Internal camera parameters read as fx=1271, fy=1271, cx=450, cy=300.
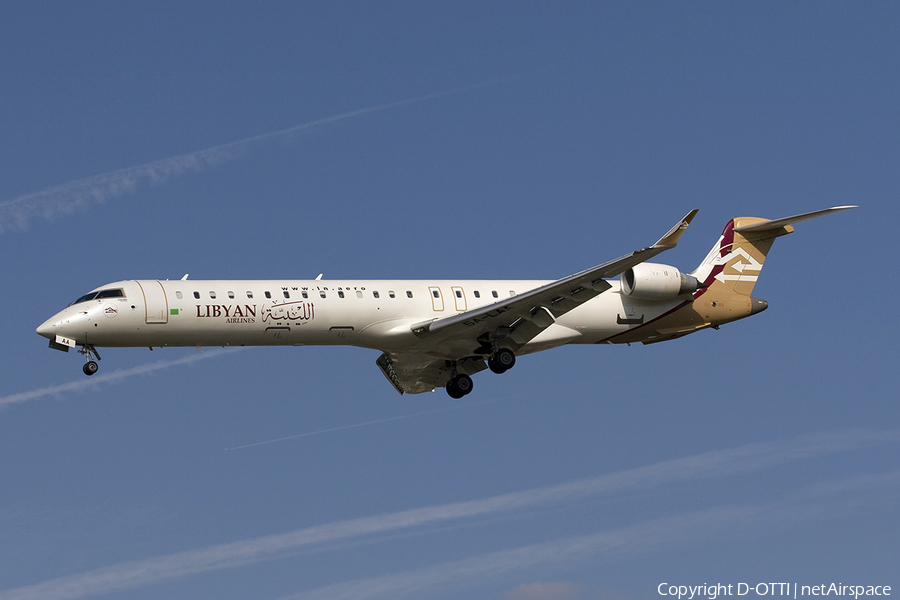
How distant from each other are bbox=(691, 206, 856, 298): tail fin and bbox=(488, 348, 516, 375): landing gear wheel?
21.4 feet

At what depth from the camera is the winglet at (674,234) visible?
104 feet

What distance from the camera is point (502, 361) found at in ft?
119

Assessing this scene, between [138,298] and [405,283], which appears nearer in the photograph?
[138,298]

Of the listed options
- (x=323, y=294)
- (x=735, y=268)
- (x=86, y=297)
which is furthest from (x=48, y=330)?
(x=735, y=268)

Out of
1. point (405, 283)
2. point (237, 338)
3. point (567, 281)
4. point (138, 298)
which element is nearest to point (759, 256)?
point (567, 281)

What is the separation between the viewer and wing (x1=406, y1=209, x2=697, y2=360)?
33.6 meters

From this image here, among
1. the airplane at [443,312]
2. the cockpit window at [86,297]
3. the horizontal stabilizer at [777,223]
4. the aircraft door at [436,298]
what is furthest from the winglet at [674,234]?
the cockpit window at [86,297]

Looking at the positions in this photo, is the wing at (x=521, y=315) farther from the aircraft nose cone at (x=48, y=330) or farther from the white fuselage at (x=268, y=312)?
the aircraft nose cone at (x=48, y=330)

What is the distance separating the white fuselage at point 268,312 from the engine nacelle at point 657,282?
113 inches

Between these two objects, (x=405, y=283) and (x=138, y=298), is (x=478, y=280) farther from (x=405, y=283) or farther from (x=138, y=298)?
(x=138, y=298)

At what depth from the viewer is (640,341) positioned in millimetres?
38625

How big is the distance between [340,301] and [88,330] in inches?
Answer: 263

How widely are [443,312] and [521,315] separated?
2.23 meters

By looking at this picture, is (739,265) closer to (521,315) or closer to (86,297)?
(521,315)
